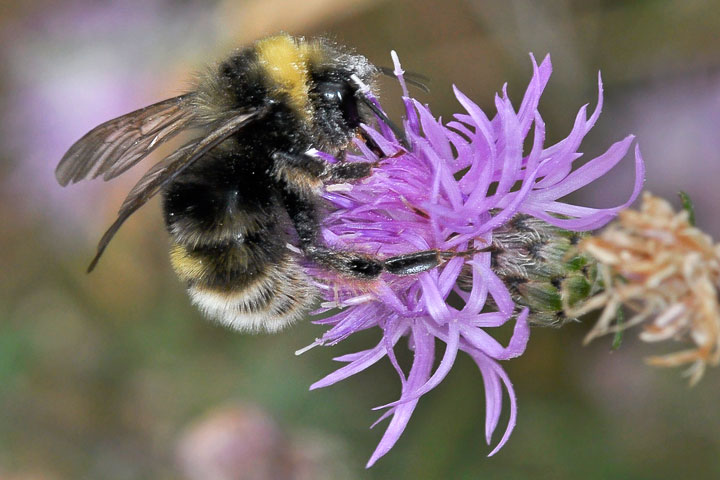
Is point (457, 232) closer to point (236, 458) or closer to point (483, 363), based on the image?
point (483, 363)

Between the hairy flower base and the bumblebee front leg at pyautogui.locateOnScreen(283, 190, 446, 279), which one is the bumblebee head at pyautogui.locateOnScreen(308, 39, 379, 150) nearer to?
the bumblebee front leg at pyautogui.locateOnScreen(283, 190, 446, 279)

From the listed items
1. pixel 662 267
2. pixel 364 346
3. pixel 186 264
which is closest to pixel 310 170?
pixel 186 264

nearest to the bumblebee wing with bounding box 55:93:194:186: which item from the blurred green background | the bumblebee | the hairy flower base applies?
the bumblebee

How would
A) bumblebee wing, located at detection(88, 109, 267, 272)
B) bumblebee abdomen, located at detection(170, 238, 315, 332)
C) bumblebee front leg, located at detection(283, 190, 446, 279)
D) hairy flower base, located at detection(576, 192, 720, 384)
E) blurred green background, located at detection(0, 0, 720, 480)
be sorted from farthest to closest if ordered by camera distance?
1. blurred green background, located at detection(0, 0, 720, 480)
2. bumblebee abdomen, located at detection(170, 238, 315, 332)
3. bumblebee front leg, located at detection(283, 190, 446, 279)
4. bumblebee wing, located at detection(88, 109, 267, 272)
5. hairy flower base, located at detection(576, 192, 720, 384)

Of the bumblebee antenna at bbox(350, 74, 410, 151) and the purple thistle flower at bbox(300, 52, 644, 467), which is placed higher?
the bumblebee antenna at bbox(350, 74, 410, 151)

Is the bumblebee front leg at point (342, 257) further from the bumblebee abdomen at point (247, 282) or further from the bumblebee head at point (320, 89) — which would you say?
the bumblebee head at point (320, 89)

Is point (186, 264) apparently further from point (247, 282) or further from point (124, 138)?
point (124, 138)

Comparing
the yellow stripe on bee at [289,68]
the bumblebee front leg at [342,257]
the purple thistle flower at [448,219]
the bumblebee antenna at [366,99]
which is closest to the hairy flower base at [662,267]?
the purple thistle flower at [448,219]
